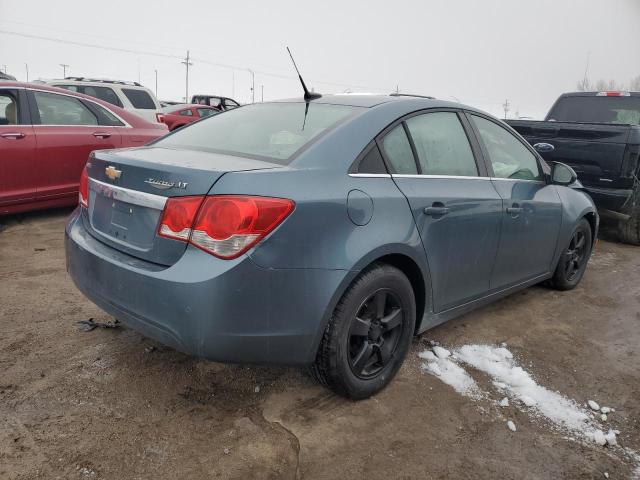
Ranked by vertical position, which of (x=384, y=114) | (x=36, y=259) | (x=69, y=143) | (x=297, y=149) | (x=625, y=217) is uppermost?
(x=384, y=114)

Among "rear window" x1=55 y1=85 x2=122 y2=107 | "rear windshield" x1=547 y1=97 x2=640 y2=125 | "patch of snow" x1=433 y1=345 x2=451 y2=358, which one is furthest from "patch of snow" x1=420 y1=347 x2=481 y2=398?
"rear window" x1=55 y1=85 x2=122 y2=107

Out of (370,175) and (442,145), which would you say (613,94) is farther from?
(370,175)

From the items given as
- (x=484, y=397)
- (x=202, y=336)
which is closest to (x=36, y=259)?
(x=202, y=336)

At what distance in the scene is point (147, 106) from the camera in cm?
1133

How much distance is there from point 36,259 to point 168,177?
2999 mm

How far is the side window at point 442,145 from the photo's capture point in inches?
114

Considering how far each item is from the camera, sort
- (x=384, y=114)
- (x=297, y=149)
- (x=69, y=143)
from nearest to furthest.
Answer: (x=297, y=149) < (x=384, y=114) < (x=69, y=143)

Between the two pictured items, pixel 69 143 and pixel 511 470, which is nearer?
pixel 511 470

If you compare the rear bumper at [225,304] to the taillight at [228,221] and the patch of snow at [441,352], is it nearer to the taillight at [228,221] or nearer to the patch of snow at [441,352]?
the taillight at [228,221]

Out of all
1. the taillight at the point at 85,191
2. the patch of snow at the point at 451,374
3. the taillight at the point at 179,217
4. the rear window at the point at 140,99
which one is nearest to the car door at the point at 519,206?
the patch of snow at the point at 451,374

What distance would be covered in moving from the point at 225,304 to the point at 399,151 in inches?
49.9

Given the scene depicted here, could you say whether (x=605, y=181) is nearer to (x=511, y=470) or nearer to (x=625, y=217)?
(x=625, y=217)

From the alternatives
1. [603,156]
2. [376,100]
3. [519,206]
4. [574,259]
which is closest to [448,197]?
[376,100]

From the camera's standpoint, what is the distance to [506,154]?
3.62 m
